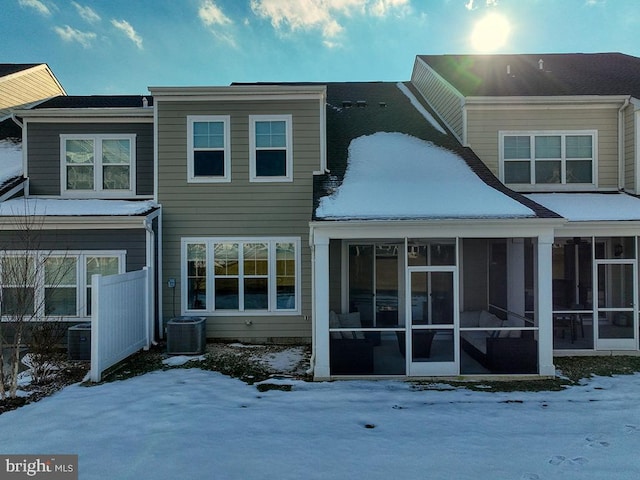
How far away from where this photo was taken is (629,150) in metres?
10.4

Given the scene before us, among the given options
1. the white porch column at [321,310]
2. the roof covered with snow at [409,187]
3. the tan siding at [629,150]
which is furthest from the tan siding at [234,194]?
the tan siding at [629,150]

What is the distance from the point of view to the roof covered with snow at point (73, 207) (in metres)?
9.05

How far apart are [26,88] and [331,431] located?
16.5m

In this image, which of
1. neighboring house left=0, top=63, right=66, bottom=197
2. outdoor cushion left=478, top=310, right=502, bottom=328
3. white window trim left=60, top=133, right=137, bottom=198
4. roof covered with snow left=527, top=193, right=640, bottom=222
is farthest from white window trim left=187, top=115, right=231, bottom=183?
roof covered with snow left=527, top=193, right=640, bottom=222


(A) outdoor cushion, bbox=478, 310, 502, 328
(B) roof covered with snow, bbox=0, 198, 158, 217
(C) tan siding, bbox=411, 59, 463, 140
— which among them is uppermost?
(C) tan siding, bbox=411, 59, 463, 140

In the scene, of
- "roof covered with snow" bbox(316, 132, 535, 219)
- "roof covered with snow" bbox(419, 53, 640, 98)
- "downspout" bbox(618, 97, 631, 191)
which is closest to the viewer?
"roof covered with snow" bbox(316, 132, 535, 219)

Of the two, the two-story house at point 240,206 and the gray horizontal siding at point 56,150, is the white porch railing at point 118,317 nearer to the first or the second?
the two-story house at point 240,206

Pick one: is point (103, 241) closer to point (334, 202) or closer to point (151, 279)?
point (151, 279)

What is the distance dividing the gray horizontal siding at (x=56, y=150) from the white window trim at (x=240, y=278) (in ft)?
6.77

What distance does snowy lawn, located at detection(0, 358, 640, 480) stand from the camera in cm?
424

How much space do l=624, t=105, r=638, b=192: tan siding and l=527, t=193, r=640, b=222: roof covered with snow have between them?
44 centimetres

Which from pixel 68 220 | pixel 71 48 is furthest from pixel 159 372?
pixel 71 48

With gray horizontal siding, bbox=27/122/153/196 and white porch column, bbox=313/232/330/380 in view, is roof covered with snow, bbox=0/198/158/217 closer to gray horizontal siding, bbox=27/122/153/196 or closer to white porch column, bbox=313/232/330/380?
gray horizontal siding, bbox=27/122/153/196

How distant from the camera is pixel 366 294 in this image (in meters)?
10.3
